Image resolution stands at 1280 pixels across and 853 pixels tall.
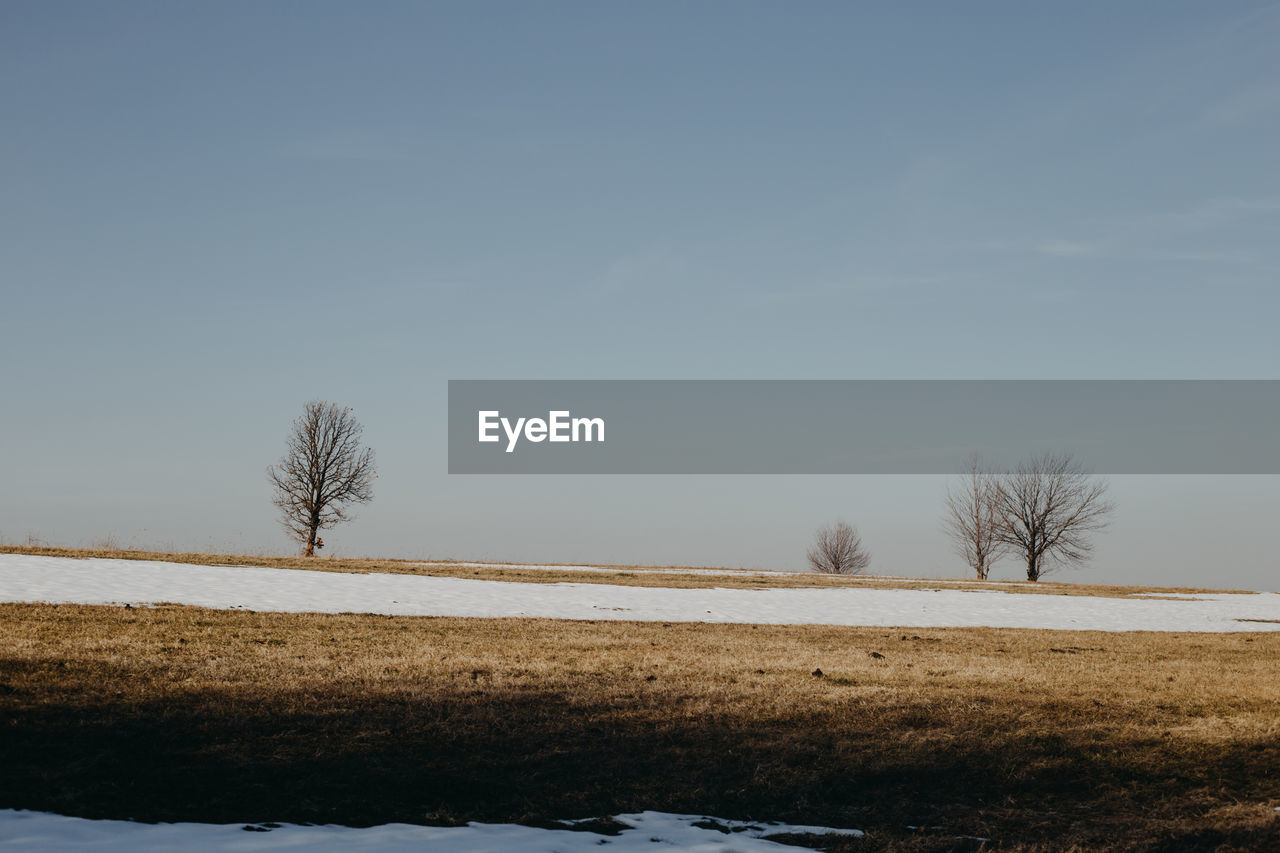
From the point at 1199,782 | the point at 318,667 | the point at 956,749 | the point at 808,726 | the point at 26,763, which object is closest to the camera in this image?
the point at 26,763

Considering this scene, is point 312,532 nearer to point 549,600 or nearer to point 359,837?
point 549,600

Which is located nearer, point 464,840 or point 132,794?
point 464,840

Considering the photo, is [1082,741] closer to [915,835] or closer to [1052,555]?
[915,835]

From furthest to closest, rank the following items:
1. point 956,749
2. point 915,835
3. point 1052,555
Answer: point 1052,555 → point 956,749 → point 915,835

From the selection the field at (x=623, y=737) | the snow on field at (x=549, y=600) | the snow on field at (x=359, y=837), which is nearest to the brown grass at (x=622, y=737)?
the field at (x=623, y=737)

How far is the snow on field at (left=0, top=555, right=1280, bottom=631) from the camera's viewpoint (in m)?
18.9

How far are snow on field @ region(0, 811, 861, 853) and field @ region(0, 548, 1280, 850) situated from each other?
0.91ft

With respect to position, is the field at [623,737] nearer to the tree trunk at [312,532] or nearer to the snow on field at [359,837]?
the snow on field at [359,837]

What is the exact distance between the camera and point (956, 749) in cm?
861

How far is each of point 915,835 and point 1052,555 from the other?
5957 cm

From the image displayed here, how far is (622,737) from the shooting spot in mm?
8719

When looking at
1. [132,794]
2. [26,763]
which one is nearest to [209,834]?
[132,794]

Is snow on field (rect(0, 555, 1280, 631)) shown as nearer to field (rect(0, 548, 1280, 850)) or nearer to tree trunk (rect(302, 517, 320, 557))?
field (rect(0, 548, 1280, 850))

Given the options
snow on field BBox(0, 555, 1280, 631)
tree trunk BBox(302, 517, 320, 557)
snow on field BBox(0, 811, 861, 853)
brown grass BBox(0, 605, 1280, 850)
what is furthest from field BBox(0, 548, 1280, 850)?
tree trunk BBox(302, 517, 320, 557)
